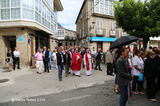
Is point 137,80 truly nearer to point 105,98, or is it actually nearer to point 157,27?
point 105,98

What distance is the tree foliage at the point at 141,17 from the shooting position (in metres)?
11.2

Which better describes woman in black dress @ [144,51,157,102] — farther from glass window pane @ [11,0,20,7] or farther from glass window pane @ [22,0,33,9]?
glass window pane @ [11,0,20,7]

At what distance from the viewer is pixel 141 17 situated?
11711mm

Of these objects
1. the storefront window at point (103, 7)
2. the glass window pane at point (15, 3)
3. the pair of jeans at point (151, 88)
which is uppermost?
the storefront window at point (103, 7)

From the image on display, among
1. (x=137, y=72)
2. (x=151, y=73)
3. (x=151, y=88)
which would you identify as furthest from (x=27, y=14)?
(x=151, y=88)

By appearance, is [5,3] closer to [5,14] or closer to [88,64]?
[5,14]

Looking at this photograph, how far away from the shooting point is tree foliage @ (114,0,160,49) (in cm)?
1117

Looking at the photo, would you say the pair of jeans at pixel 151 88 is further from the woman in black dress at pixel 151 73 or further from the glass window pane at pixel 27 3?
the glass window pane at pixel 27 3

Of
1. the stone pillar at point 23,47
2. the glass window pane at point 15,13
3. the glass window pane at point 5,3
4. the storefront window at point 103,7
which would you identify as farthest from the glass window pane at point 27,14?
the storefront window at point 103,7

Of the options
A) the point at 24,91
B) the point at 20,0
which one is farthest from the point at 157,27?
the point at 20,0

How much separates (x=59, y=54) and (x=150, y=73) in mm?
4583

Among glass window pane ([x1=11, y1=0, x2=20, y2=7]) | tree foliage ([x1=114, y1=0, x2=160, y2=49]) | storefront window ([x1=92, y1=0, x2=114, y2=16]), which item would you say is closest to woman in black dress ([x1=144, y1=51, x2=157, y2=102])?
tree foliage ([x1=114, y1=0, x2=160, y2=49])

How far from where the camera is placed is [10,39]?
13.1 metres

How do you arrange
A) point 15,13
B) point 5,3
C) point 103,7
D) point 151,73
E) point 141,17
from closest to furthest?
point 151,73
point 15,13
point 5,3
point 141,17
point 103,7
